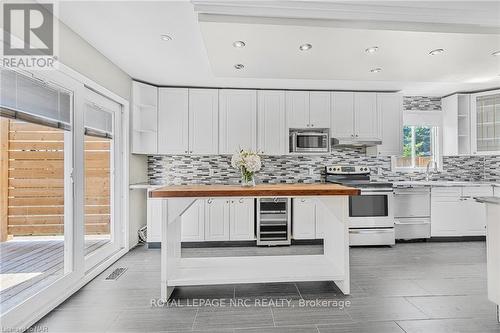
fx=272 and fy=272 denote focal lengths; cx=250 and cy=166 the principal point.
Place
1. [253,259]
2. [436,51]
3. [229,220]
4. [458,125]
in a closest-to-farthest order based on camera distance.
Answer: [436,51]
[253,259]
[229,220]
[458,125]

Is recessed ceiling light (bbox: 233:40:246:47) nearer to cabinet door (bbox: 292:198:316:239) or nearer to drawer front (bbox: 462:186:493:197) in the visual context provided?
cabinet door (bbox: 292:198:316:239)

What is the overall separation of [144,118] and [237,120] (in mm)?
1404

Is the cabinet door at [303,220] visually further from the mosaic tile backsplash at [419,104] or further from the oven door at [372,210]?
the mosaic tile backsplash at [419,104]

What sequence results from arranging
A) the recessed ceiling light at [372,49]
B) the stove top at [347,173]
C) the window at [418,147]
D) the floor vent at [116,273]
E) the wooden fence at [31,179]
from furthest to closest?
the window at [418,147] < the stove top at [347,173] < the floor vent at [116,273] < the recessed ceiling light at [372,49] < the wooden fence at [31,179]

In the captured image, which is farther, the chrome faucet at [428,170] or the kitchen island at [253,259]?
the chrome faucet at [428,170]

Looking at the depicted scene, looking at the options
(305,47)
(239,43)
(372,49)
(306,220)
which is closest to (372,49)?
(372,49)

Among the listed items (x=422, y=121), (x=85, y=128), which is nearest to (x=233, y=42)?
(x=85, y=128)

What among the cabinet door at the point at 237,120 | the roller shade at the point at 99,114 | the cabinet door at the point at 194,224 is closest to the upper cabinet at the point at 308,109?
the cabinet door at the point at 237,120

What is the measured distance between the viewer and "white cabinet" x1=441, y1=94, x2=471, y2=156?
14.9 ft

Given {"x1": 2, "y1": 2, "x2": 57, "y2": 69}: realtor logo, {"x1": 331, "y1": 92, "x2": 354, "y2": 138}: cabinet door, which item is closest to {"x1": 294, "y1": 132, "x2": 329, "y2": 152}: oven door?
{"x1": 331, "y1": 92, "x2": 354, "y2": 138}: cabinet door

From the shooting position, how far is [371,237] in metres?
4.04

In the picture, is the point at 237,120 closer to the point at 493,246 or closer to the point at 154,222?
the point at 154,222

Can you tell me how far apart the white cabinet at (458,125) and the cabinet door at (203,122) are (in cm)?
394

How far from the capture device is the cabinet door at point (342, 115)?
4414 millimetres
